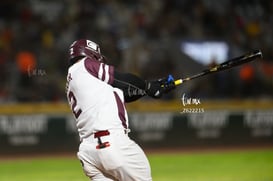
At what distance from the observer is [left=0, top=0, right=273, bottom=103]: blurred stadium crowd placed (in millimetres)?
15180

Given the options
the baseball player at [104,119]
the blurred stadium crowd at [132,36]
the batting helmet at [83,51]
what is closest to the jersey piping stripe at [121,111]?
the baseball player at [104,119]

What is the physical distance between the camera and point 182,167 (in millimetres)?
13141

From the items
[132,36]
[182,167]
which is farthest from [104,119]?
[132,36]

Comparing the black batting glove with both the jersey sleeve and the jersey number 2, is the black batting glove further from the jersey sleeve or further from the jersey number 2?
the jersey number 2

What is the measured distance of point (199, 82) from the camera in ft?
52.2

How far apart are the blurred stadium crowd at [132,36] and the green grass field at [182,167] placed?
176cm

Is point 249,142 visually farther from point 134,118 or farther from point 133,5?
point 133,5

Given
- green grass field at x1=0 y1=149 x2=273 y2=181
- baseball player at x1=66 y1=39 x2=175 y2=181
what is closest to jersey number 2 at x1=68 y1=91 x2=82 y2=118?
baseball player at x1=66 y1=39 x2=175 y2=181

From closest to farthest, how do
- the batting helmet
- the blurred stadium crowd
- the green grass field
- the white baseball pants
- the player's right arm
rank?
the white baseball pants, the player's right arm, the batting helmet, the green grass field, the blurred stadium crowd

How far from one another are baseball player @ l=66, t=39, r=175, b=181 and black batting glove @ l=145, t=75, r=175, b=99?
0.25 ft

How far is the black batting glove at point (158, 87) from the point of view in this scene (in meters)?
6.18

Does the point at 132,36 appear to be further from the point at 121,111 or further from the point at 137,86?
the point at 121,111

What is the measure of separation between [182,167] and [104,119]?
747 cm

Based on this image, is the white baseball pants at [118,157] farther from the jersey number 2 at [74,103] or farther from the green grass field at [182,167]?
the green grass field at [182,167]
